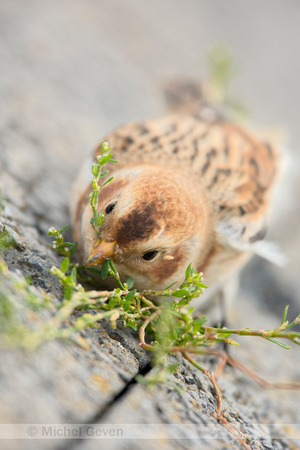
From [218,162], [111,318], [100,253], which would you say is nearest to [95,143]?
[218,162]

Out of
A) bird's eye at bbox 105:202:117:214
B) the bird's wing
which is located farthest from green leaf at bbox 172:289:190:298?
the bird's wing

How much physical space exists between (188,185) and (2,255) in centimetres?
146

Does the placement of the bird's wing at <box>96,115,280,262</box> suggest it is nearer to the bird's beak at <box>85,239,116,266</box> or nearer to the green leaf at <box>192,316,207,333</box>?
the bird's beak at <box>85,239,116,266</box>

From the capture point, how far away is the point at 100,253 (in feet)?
8.21

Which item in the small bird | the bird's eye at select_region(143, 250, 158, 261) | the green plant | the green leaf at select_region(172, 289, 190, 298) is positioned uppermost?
the small bird

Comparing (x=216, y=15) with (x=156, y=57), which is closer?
(x=156, y=57)

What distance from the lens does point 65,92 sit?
5844 millimetres

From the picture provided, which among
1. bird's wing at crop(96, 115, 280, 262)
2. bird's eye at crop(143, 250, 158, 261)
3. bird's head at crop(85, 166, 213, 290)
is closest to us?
bird's head at crop(85, 166, 213, 290)

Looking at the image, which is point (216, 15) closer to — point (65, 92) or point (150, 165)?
point (65, 92)

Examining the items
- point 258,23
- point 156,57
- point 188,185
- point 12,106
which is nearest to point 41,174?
point 12,106

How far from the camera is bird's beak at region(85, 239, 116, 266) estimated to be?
8.20ft

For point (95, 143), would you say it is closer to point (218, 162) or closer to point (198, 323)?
point (218, 162)

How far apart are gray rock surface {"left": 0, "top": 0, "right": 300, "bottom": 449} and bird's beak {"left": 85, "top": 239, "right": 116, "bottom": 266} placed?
0.26 meters

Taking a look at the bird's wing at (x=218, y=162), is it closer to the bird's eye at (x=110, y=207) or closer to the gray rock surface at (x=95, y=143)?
the bird's eye at (x=110, y=207)
